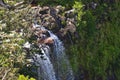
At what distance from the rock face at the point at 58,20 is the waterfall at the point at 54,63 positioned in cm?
29

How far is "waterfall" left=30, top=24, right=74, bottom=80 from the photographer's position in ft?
37.6

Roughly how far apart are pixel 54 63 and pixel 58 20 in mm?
1440

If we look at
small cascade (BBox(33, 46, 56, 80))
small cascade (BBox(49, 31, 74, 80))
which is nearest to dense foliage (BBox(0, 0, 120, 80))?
small cascade (BBox(49, 31, 74, 80))

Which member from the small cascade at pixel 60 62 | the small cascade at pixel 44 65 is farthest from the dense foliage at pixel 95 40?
the small cascade at pixel 44 65

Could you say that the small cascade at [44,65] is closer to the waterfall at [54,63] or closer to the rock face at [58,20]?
the waterfall at [54,63]

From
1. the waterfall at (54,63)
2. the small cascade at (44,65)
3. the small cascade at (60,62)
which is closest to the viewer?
the small cascade at (44,65)

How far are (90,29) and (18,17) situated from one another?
3.73 m

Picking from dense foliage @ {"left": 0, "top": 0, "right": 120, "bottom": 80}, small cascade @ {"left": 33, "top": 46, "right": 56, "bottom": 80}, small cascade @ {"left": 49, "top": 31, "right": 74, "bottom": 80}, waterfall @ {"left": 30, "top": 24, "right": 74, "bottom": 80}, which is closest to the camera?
small cascade @ {"left": 33, "top": 46, "right": 56, "bottom": 80}

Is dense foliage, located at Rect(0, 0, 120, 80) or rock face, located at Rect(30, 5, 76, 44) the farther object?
dense foliage, located at Rect(0, 0, 120, 80)

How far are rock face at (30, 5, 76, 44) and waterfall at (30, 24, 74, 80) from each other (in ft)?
0.97

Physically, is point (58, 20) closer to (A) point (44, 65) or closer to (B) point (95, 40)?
(B) point (95, 40)

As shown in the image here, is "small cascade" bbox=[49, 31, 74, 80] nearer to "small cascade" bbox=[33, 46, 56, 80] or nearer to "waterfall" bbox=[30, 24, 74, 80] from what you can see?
"waterfall" bbox=[30, 24, 74, 80]

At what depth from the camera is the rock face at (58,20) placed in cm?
1274

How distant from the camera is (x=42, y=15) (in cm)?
1280
